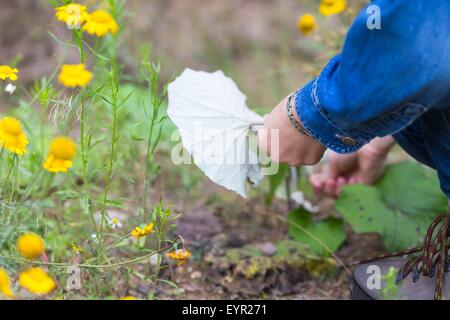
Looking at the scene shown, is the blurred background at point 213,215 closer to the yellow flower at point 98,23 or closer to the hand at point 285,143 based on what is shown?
the yellow flower at point 98,23

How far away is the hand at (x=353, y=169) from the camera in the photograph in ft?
5.56

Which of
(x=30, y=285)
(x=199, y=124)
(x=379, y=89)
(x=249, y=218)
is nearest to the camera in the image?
(x=30, y=285)

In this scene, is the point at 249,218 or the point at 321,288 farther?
the point at 249,218

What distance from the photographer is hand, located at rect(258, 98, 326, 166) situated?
1331 millimetres

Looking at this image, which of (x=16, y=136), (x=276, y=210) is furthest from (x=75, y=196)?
(x=276, y=210)

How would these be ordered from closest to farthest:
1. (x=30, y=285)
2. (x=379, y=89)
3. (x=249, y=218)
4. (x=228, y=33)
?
1. (x=30, y=285)
2. (x=379, y=89)
3. (x=249, y=218)
4. (x=228, y=33)

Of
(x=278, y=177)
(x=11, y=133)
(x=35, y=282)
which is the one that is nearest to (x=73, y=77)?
(x=11, y=133)

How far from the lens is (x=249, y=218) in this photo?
1.91 m

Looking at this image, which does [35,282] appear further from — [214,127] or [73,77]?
[214,127]

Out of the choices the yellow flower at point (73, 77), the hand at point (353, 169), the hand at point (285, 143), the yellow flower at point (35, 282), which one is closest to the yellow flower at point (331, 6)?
the hand at point (353, 169)

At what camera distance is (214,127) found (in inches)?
55.3

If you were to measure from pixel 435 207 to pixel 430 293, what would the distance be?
433 millimetres

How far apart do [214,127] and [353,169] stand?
56 centimetres
